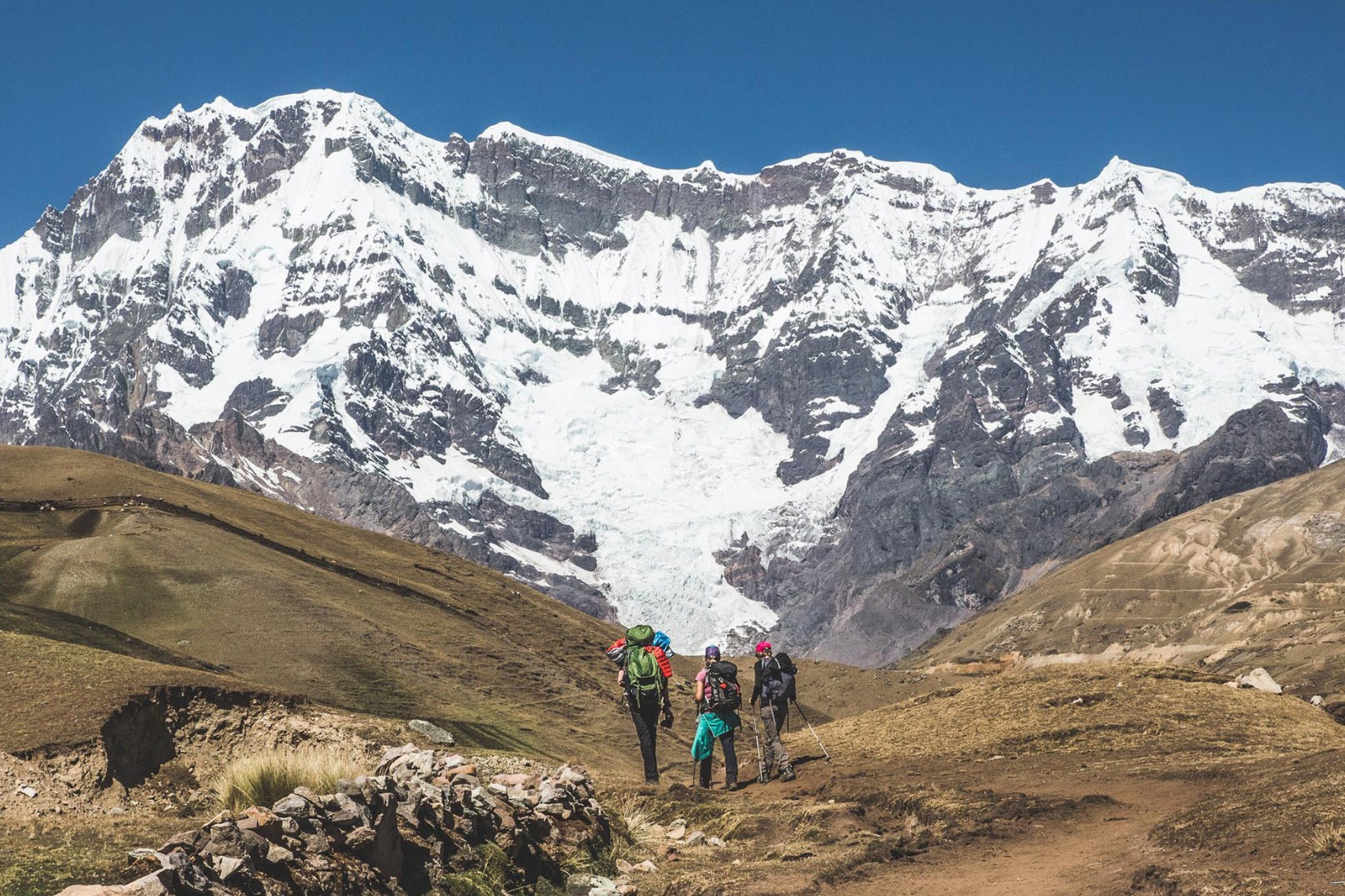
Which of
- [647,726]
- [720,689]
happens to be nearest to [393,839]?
[647,726]

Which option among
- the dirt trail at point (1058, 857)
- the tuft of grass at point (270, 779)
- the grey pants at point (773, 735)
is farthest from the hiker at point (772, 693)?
the tuft of grass at point (270, 779)

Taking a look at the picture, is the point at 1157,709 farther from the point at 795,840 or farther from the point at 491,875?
the point at 491,875

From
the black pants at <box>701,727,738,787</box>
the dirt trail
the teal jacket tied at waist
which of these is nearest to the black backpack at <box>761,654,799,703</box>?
the teal jacket tied at waist

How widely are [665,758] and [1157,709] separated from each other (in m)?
41.4

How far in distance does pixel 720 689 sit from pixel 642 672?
1966mm

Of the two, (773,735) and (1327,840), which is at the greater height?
(773,735)

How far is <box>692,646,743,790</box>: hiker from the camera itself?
28766mm

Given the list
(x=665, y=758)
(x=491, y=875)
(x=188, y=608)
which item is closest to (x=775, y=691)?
(x=491, y=875)

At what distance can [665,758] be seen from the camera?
6925cm

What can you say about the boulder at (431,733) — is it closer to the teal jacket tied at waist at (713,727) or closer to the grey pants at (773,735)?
the teal jacket tied at waist at (713,727)

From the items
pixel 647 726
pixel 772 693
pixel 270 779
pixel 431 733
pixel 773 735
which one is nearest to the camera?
pixel 270 779

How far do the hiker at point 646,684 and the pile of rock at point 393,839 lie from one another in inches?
247

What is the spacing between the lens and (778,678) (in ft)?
97.3

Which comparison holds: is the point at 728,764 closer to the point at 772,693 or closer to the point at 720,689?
the point at 720,689
